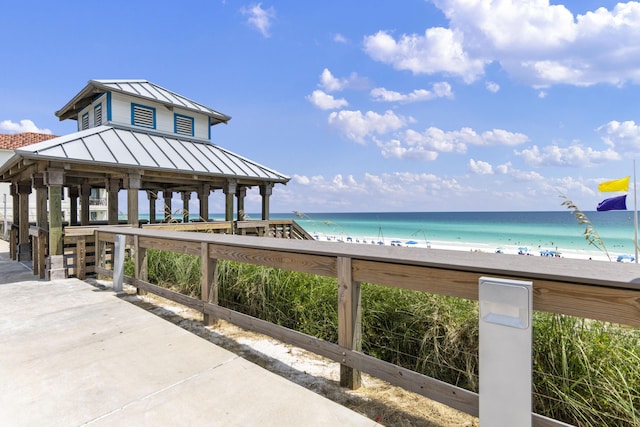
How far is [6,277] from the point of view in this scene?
291 inches

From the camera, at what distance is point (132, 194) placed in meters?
9.00

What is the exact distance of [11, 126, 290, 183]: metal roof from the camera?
306 inches

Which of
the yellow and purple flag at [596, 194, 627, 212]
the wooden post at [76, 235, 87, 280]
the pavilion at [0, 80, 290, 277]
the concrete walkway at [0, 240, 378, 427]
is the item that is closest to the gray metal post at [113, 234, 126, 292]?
the concrete walkway at [0, 240, 378, 427]

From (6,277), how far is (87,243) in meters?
1.99

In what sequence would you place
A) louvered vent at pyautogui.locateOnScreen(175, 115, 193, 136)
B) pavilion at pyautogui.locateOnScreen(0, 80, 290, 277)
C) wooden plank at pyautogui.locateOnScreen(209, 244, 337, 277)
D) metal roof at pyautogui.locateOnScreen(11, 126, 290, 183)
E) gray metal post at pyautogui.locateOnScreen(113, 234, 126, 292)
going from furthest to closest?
1. louvered vent at pyautogui.locateOnScreen(175, 115, 193, 136)
2. metal roof at pyautogui.locateOnScreen(11, 126, 290, 183)
3. pavilion at pyautogui.locateOnScreen(0, 80, 290, 277)
4. gray metal post at pyautogui.locateOnScreen(113, 234, 126, 292)
5. wooden plank at pyautogui.locateOnScreen(209, 244, 337, 277)

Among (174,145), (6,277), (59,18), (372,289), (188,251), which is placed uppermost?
(59,18)

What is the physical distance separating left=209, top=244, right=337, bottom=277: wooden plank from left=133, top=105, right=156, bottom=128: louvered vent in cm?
995

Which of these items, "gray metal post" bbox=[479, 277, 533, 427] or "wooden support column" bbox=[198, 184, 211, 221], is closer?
"gray metal post" bbox=[479, 277, 533, 427]

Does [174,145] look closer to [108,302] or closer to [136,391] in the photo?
[108,302]

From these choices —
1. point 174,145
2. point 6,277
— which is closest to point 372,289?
point 6,277

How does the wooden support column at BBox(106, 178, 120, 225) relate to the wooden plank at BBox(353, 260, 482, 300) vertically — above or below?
above

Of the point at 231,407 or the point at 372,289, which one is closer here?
the point at 231,407

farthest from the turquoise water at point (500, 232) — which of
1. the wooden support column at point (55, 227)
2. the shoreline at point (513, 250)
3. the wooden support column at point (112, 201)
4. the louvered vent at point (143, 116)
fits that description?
the louvered vent at point (143, 116)

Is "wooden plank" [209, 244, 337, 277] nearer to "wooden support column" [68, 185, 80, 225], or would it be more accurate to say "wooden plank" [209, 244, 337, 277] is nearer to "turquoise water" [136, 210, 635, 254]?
"turquoise water" [136, 210, 635, 254]
